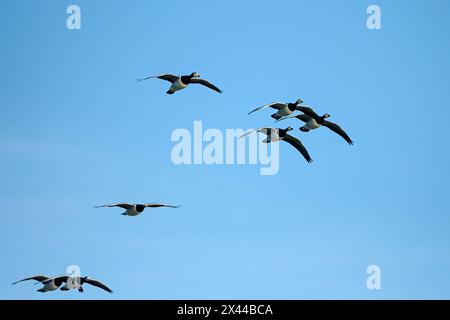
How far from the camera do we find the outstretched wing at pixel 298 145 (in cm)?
4362

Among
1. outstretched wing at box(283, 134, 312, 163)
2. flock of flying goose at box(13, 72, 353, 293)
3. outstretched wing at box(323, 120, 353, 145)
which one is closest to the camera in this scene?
flock of flying goose at box(13, 72, 353, 293)

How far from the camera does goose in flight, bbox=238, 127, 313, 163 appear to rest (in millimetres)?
41562

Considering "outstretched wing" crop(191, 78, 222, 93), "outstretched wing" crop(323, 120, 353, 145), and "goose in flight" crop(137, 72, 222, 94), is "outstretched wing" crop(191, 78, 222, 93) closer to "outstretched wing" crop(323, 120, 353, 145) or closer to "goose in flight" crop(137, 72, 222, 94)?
"goose in flight" crop(137, 72, 222, 94)

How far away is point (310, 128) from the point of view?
138 ft

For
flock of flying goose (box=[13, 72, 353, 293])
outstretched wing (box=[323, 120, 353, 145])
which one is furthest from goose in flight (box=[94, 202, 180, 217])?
outstretched wing (box=[323, 120, 353, 145])

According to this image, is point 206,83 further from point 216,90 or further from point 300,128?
point 300,128

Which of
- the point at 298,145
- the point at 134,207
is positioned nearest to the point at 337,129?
the point at 298,145

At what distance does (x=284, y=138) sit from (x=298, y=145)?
93cm

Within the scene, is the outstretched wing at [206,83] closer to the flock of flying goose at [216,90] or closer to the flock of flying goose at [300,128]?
the flock of flying goose at [216,90]

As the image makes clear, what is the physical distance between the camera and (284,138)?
142ft
